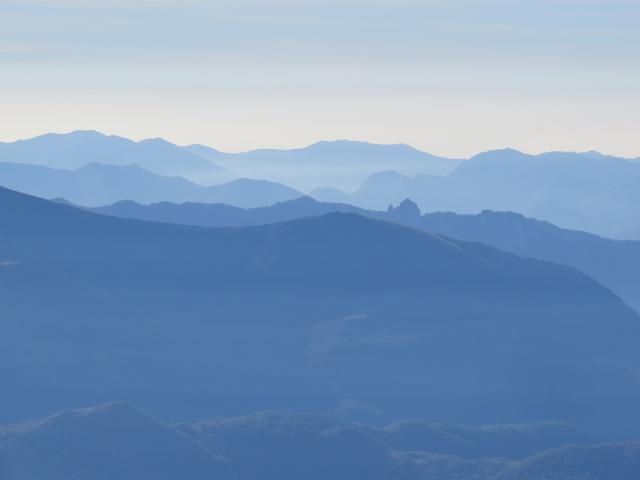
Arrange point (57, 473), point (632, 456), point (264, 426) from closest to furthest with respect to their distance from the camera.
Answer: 1. point (57, 473)
2. point (632, 456)
3. point (264, 426)

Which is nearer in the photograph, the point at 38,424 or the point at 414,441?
the point at 38,424

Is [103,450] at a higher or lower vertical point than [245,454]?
higher

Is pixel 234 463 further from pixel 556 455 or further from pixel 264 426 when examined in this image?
pixel 556 455

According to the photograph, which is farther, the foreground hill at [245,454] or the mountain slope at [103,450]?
the foreground hill at [245,454]

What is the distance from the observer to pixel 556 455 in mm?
173875

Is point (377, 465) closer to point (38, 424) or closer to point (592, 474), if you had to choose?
point (592, 474)

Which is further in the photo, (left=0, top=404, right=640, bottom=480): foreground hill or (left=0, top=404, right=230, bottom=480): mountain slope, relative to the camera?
(left=0, top=404, right=640, bottom=480): foreground hill

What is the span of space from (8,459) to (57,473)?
21.8ft

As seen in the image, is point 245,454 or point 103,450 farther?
point 245,454

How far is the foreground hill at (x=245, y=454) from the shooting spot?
16850 cm

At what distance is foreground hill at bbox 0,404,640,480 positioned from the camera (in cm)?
16850

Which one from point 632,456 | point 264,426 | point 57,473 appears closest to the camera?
point 57,473

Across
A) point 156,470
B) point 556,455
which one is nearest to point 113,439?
point 156,470

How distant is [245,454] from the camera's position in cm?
18150
